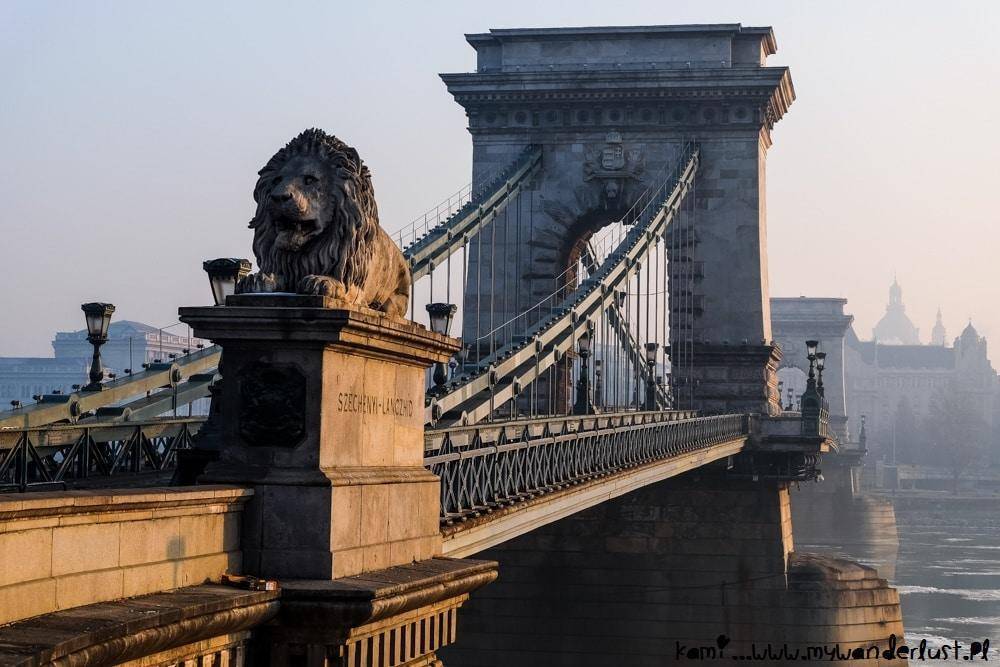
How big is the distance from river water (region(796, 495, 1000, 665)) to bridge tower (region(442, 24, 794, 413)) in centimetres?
1482

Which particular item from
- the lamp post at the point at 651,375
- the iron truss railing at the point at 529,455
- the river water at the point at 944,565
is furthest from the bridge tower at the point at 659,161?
the iron truss railing at the point at 529,455

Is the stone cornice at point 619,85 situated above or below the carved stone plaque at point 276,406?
above

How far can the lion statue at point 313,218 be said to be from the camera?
11.8 m

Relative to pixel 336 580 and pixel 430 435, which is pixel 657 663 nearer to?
pixel 430 435

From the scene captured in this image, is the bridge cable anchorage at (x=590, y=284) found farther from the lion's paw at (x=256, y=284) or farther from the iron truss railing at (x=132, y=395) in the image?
the lion's paw at (x=256, y=284)

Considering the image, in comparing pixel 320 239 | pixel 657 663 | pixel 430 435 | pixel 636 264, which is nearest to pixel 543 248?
pixel 636 264

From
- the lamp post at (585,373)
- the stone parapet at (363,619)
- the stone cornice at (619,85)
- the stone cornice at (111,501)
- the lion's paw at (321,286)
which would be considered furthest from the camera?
the stone cornice at (619,85)

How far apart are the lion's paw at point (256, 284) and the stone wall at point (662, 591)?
37702 mm

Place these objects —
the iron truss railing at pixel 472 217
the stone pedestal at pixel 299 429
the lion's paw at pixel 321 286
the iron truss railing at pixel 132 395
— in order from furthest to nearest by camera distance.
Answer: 1. the iron truss railing at pixel 472 217
2. the iron truss railing at pixel 132 395
3. the lion's paw at pixel 321 286
4. the stone pedestal at pixel 299 429

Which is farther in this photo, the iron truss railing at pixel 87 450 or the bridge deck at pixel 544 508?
the iron truss railing at pixel 87 450

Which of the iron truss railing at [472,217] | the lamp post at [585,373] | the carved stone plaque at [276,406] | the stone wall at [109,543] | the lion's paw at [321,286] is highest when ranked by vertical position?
the iron truss railing at [472,217]

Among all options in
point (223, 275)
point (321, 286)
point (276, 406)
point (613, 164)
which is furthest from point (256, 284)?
point (613, 164)

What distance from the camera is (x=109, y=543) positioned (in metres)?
9.42

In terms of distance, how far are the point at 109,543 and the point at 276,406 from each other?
2.05m
